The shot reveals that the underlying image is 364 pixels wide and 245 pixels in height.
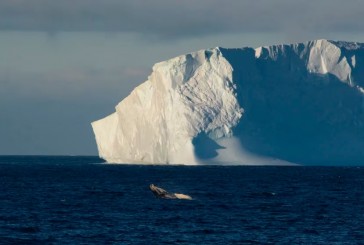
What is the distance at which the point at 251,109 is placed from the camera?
301 ft

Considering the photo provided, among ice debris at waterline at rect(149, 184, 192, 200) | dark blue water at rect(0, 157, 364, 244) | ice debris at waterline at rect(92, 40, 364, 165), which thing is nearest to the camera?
dark blue water at rect(0, 157, 364, 244)

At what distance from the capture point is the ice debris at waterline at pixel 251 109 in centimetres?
8944

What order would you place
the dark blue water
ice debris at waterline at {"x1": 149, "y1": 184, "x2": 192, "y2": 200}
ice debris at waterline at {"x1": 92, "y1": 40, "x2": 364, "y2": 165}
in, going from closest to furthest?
the dark blue water, ice debris at waterline at {"x1": 149, "y1": 184, "x2": 192, "y2": 200}, ice debris at waterline at {"x1": 92, "y1": 40, "x2": 364, "y2": 165}

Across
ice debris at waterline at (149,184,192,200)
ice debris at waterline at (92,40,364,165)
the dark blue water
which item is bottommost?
the dark blue water

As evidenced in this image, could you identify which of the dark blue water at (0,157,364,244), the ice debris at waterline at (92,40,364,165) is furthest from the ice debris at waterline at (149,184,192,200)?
the ice debris at waterline at (92,40,364,165)

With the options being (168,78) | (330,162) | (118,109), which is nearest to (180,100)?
(168,78)

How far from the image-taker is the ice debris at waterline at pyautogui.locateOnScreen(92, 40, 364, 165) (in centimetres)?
8944

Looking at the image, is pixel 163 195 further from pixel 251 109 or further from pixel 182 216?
pixel 251 109

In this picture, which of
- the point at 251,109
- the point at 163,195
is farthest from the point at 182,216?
the point at 251,109

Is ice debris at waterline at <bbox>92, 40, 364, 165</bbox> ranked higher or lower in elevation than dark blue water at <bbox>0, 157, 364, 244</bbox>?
higher

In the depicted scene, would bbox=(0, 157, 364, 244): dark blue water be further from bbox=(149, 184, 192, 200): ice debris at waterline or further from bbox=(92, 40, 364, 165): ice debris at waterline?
bbox=(92, 40, 364, 165): ice debris at waterline

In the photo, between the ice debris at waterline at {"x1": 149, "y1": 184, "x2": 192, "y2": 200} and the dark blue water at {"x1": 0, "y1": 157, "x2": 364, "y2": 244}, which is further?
the ice debris at waterline at {"x1": 149, "y1": 184, "x2": 192, "y2": 200}

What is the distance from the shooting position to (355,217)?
139 ft

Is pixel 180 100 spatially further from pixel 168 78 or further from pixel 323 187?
pixel 323 187
